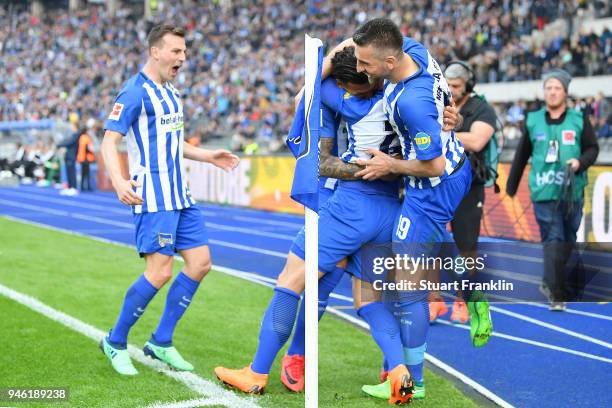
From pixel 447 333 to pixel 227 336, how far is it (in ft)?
5.56

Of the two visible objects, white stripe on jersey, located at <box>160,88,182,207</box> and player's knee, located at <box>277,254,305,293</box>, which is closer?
player's knee, located at <box>277,254,305,293</box>

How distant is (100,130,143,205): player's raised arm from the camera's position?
530cm

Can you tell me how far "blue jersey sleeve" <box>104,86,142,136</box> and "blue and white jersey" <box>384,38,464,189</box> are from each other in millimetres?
1627

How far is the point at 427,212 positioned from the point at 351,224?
0.42 metres

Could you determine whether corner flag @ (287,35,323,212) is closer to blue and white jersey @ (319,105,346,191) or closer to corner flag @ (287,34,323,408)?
corner flag @ (287,34,323,408)

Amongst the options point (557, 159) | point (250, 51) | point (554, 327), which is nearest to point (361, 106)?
point (554, 327)

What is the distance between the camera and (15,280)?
30.7ft

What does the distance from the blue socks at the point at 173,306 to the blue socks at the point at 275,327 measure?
0.82 meters

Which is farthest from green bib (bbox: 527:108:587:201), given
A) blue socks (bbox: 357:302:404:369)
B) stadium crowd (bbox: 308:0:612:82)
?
stadium crowd (bbox: 308:0:612:82)

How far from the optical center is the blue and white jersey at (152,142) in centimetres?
568

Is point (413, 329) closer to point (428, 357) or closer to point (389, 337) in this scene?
point (389, 337)

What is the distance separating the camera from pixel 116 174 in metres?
5.39

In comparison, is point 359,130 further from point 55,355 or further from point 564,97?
point 564,97

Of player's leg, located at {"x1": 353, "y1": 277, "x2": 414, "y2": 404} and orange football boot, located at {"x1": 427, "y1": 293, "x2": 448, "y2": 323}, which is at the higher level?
player's leg, located at {"x1": 353, "y1": 277, "x2": 414, "y2": 404}
